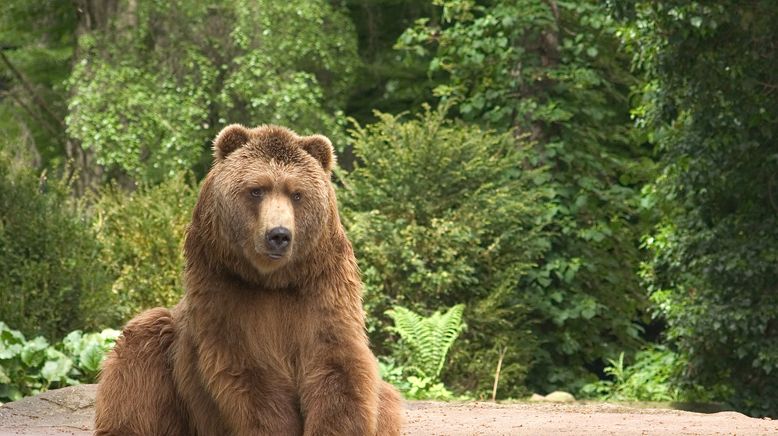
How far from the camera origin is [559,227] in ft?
51.2

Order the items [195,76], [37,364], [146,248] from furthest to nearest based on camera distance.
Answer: [195,76], [146,248], [37,364]

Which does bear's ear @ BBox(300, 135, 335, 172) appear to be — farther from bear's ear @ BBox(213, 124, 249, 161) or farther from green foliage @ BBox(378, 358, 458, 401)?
green foliage @ BBox(378, 358, 458, 401)

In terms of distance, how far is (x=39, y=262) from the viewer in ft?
41.2

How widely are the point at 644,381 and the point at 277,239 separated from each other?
9877 mm

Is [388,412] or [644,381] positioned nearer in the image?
[388,412]

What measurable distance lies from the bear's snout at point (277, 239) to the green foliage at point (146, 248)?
29.0ft

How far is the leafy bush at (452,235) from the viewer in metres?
13.8

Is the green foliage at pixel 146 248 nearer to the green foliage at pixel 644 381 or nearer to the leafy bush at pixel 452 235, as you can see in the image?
the leafy bush at pixel 452 235

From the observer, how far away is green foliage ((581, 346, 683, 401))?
44.0ft

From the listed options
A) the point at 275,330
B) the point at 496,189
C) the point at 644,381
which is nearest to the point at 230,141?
the point at 275,330

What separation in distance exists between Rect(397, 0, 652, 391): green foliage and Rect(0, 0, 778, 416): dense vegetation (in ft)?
0.14

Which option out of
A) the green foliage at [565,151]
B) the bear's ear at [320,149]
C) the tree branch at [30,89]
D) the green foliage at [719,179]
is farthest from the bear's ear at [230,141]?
the tree branch at [30,89]

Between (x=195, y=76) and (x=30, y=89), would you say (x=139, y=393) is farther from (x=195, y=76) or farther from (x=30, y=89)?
(x=30, y=89)

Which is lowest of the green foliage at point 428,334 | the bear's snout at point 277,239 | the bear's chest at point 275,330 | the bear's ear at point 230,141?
the green foliage at point 428,334
